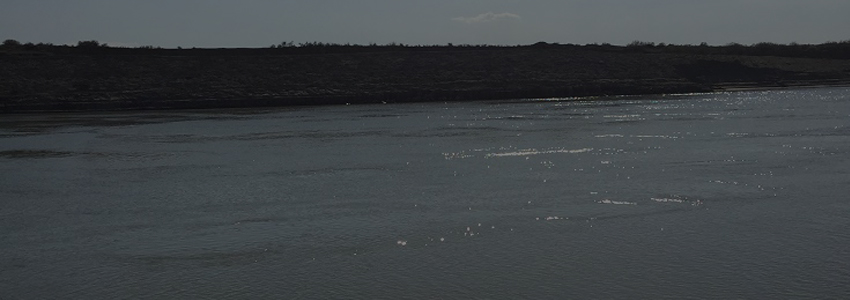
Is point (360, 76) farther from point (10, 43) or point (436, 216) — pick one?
point (436, 216)

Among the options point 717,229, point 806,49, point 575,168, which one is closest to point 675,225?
point 717,229

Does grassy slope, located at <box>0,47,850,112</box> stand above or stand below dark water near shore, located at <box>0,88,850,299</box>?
above

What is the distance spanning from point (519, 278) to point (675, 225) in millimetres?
3027

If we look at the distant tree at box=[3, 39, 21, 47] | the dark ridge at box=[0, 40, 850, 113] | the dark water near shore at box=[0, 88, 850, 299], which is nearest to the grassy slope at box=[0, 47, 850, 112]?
the dark ridge at box=[0, 40, 850, 113]

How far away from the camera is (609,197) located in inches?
520

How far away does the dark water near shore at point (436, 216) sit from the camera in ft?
29.3

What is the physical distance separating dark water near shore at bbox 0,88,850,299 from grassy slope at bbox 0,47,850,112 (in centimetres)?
1866

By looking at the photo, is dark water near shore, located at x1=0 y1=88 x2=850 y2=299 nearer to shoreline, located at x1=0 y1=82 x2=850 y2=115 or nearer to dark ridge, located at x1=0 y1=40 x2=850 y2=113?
shoreline, located at x1=0 y1=82 x2=850 y2=115

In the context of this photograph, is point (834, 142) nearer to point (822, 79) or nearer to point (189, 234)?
point (189, 234)

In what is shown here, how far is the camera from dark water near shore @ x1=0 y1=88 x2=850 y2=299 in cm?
892

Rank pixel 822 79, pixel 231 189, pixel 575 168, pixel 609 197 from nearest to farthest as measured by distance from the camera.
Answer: pixel 609 197 → pixel 231 189 → pixel 575 168 → pixel 822 79

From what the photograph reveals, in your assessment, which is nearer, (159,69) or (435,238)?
(435,238)

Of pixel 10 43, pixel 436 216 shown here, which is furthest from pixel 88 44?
pixel 436 216

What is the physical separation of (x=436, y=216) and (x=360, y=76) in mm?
35753
